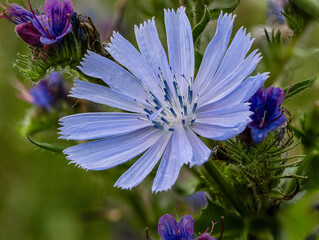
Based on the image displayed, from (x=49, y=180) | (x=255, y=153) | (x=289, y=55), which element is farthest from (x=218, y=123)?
(x=49, y=180)

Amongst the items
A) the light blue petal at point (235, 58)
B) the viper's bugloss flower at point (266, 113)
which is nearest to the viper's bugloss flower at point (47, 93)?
the light blue petal at point (235, 58)

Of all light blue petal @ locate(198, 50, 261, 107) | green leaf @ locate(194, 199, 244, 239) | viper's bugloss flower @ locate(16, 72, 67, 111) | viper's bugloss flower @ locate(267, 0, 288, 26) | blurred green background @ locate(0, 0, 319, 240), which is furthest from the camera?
blurred green background @ locate(0, 0, 319, 240)

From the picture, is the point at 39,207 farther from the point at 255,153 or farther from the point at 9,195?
the point at 255,153

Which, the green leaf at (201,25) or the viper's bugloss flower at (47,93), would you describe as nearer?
the green leaf at (201,25)

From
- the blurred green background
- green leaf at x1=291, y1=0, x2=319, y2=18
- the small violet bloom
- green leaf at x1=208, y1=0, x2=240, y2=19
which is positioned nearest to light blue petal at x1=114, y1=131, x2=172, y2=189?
the small violet bloom

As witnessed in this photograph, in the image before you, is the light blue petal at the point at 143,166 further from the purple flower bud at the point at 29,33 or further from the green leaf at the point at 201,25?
the purple flower bud at the point at 29,33

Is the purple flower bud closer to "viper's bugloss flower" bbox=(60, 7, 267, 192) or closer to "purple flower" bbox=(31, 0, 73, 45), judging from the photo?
"purple flower" bbox=(31, 0, 73, 45)

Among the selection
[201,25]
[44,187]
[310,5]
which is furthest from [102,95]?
[44,187]
